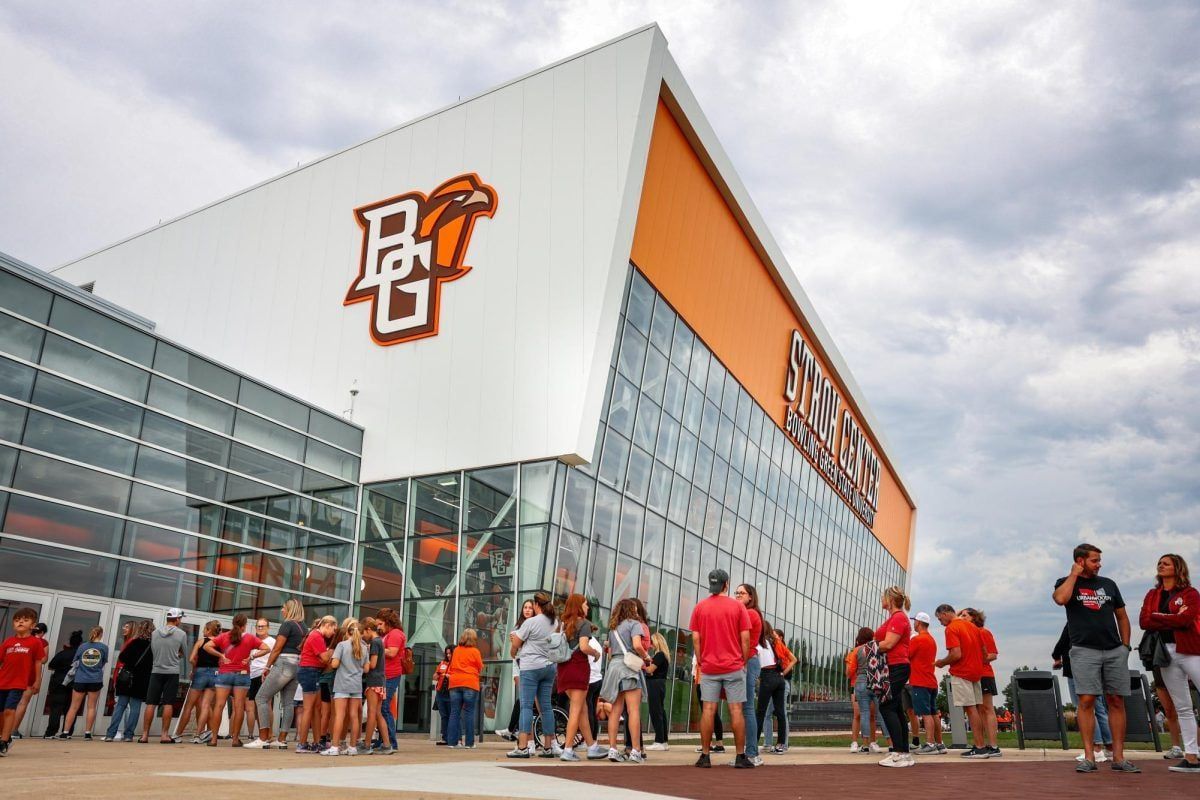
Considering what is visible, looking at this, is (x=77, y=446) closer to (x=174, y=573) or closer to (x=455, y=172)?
(x=174, y=573)

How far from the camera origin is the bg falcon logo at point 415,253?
20219 mm

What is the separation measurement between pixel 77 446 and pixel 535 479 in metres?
8.17

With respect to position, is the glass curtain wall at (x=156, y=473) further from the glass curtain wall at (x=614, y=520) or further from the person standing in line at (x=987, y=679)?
the person standing in line at (x=987, y=679)

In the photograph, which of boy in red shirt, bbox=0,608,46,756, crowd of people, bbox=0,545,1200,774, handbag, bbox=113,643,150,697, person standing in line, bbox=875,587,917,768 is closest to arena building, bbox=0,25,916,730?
handbag, bbox=113,643,150,697

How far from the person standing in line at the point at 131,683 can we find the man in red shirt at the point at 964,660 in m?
10.8

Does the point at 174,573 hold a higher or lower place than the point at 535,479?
lower

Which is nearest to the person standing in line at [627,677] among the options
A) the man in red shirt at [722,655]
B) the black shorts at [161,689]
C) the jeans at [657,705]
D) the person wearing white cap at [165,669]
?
the man in red shirt at [722,655]

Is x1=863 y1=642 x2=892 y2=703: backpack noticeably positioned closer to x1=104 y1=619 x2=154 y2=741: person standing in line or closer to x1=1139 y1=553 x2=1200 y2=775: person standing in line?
x1=1139 y1=553 x2=1200 y2=775: person standing in line

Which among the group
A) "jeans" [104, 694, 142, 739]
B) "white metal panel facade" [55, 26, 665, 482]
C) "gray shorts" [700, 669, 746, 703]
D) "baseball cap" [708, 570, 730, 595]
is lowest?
"jeans" [104, 694, 142, 739]

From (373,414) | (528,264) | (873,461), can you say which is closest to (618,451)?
(528,264)

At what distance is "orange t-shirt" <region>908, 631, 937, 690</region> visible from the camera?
11.2m

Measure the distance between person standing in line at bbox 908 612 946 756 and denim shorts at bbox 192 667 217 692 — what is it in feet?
30.2

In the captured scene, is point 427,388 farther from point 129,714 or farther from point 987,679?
point 987,679

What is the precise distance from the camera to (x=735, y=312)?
25.9 metres
